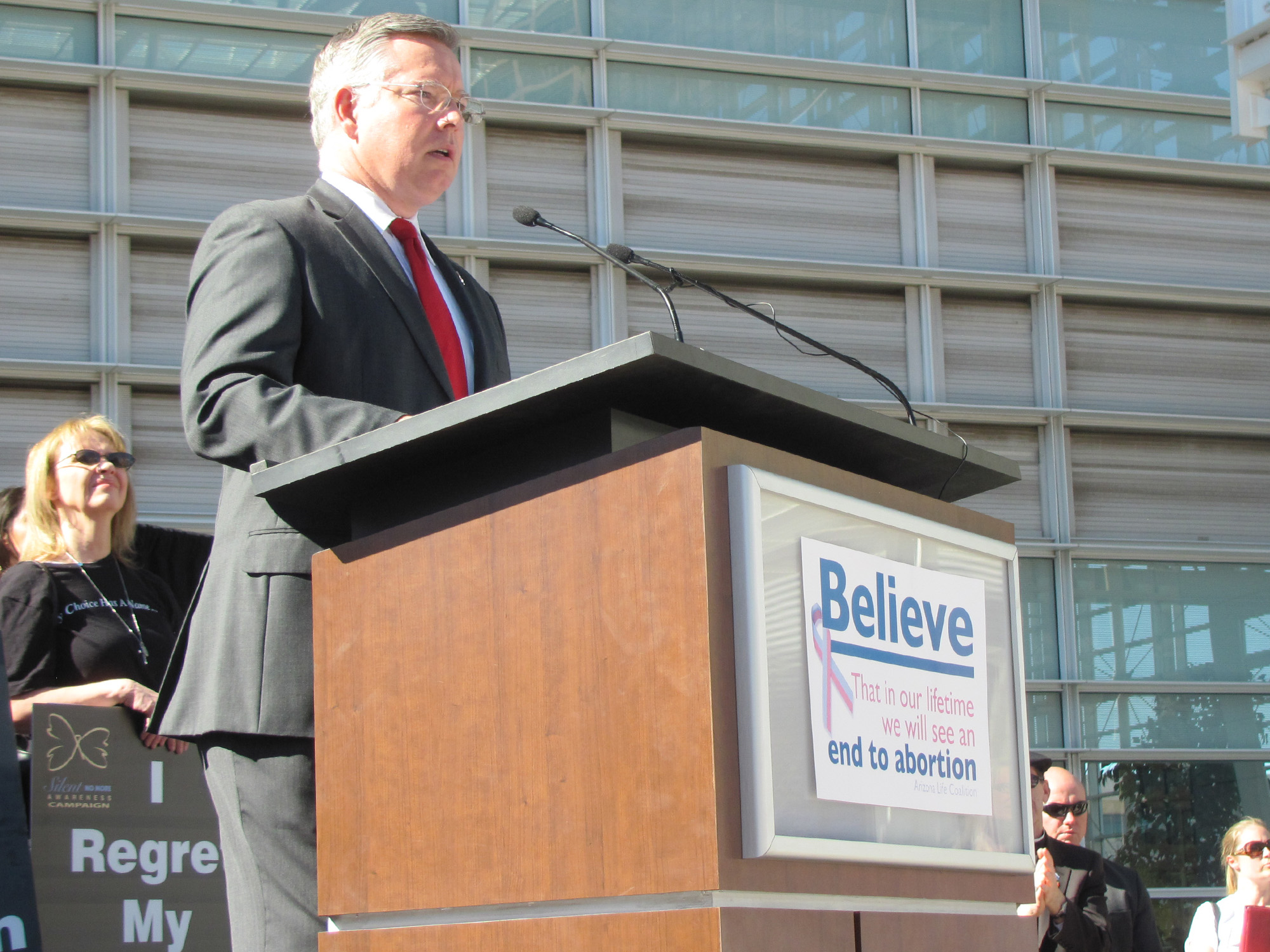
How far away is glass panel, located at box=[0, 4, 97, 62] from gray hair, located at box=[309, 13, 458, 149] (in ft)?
21.0

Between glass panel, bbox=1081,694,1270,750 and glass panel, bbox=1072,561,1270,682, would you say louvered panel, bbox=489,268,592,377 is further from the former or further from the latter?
glass panel, bbox=1081,694,1270,750

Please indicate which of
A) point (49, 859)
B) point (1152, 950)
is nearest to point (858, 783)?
point (49, 859)

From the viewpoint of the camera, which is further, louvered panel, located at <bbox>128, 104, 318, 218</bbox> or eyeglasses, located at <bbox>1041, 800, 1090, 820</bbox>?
louvered panel, located at <bbox>128, 104, 318, 218</bbox>

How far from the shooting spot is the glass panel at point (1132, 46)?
9602 mm

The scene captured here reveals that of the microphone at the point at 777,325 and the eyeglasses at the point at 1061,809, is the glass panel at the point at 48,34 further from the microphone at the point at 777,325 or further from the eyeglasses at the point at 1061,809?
the microphone at the point at 777,325

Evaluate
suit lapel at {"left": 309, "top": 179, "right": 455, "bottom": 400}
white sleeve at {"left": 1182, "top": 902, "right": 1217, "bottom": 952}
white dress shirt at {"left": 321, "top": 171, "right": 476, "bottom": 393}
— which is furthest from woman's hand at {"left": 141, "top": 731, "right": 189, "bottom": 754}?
white sleeve at {"left": 1182, "top": 902, "right": 1217, "bottom": 952}

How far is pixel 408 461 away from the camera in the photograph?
1611 mm

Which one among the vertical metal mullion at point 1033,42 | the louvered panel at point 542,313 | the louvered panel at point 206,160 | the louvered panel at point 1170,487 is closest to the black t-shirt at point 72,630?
the louvered panel at point 206,160

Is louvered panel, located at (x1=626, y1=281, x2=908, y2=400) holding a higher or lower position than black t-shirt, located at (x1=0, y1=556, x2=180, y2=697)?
higher


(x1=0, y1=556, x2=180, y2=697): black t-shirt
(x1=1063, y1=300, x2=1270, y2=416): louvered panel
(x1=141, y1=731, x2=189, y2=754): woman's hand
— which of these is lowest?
(x1=141, y1=731, x2=189, y2=754): woman's hand

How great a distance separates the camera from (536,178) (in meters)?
8.68

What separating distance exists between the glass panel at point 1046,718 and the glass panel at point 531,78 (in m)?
4.25

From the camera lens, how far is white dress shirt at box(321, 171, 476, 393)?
6.89 feet

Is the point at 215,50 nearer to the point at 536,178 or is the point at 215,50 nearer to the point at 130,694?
the point at 536,178
